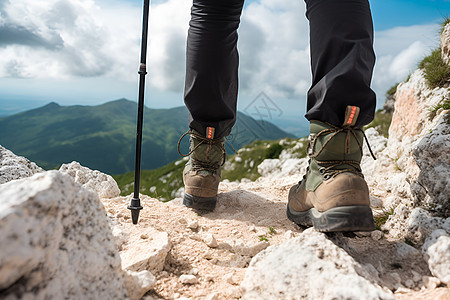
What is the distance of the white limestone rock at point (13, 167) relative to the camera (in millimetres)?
4303

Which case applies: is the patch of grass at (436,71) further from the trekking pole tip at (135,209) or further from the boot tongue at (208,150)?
the trekking pole tip at (135,209)

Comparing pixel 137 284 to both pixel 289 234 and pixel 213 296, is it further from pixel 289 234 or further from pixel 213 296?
pixel 289 234

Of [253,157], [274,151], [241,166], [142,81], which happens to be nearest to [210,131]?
[142,81]

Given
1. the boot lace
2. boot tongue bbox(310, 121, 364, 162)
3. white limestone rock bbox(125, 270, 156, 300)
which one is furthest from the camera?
the boot lace

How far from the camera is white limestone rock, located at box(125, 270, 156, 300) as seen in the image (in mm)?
2109

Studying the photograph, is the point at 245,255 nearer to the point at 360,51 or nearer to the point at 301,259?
the point at 301,259

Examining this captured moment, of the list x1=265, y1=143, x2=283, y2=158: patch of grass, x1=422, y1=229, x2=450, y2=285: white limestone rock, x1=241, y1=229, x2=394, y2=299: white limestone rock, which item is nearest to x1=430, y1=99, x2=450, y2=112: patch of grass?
x1=422, y1=229, x2=450, y2=285: white limestone rock

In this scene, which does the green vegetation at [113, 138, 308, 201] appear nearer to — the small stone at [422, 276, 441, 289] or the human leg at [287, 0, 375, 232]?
the human leg at [287, 0, 375, 232]

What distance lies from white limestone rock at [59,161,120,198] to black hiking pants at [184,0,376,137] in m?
2.01

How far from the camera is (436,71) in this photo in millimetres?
5801

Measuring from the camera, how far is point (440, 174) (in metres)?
3.47

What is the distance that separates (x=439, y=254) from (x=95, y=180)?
4.84 meters

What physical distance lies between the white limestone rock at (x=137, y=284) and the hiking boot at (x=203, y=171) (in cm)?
225

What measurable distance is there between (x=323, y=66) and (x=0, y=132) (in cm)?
24230
